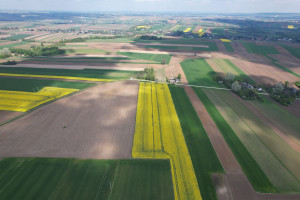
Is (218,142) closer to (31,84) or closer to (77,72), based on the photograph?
(77,72)

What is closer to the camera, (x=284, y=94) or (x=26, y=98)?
(x=26, y=98)

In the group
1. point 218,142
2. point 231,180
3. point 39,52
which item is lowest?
point 231,180

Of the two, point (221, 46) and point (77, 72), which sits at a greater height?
point (221, 46)

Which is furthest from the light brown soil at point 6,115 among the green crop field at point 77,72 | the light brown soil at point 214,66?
the light brown soil at point 214,66

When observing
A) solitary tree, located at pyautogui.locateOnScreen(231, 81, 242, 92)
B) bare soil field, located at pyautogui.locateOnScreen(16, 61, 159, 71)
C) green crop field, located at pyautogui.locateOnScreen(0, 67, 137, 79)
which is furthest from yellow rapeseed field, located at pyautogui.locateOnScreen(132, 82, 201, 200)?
bare soil field, located at pyautogui.locateOnScreen(16, 61, 159, 71)

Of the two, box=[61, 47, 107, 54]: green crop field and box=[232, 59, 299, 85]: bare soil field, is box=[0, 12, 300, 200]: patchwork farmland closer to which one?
box=[232, 59, 299, 85]: bare soil field

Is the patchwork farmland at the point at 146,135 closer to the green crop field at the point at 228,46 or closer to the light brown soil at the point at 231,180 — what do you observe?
the light brown soil at the point at 231,180

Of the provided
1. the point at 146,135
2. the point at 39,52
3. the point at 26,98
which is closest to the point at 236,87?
the point at 146,135

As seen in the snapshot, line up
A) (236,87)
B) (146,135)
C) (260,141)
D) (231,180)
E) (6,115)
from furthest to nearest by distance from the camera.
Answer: (236,87) < (6,115) < (146,135) < (260,141) < (231,180)
